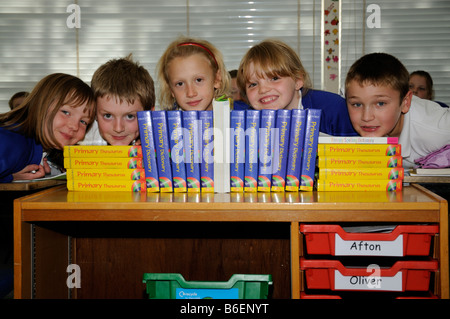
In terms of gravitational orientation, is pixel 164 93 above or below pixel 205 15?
below

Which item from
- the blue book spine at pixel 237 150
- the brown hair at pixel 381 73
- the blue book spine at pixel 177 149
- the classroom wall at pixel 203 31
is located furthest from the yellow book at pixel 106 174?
the classroom wall at pixel 203 31

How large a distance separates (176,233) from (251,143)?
68cm

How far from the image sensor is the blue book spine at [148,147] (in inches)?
50.4

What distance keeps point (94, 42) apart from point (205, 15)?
109 centimetres

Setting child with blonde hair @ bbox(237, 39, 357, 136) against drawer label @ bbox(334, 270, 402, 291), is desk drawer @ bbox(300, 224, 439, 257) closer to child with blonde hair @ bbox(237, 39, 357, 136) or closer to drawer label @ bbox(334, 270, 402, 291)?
drawer label @ bbox(334, 270, 402, 291)

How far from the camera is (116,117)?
1746 millimetres

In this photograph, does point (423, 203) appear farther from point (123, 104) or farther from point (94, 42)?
point (94, 42)

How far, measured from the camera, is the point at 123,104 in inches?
68.5

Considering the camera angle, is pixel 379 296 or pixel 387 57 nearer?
pixel 379 296

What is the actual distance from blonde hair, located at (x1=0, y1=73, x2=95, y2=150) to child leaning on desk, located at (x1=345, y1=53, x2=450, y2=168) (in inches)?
46.7

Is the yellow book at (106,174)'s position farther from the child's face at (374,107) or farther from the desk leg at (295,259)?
the child's face at (374,107)

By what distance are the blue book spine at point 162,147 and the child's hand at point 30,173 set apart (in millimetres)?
643

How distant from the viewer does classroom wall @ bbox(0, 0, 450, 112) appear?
3.67 meters

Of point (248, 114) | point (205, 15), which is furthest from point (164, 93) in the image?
point (205, 15)
